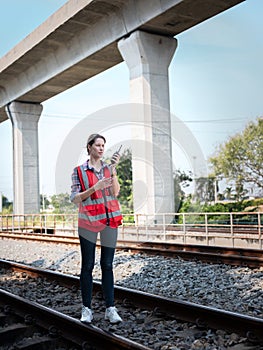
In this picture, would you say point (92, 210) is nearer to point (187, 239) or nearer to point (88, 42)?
point (187, 239)

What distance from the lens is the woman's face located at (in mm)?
4438

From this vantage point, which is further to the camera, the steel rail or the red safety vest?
the red safety vest

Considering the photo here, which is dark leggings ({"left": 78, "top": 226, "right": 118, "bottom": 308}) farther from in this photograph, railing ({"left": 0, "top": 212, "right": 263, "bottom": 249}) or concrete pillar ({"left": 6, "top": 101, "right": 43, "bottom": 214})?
concrete pillar ({"left": 6, "top": 101, "right": 43, "bottom": 214})

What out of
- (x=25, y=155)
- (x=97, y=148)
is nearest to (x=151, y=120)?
(x=25, y=155)

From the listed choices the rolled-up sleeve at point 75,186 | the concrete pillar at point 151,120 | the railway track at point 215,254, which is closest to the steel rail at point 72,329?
the rolled-up sleeve at point 75,186

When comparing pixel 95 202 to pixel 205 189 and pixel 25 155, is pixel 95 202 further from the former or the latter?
pixel 205 189

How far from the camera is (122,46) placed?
19.8 m

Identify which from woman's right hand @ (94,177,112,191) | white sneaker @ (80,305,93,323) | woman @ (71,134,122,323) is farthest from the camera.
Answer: white sneaker @ (80,305,93,323)

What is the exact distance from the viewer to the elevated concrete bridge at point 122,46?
17.9m

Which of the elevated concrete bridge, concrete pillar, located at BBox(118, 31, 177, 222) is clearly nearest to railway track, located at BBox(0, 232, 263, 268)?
concrete pillar, located at BBox(118, 31, 177, 222)

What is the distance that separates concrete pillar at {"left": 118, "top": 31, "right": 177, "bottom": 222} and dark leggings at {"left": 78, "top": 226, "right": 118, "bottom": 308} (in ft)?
48.4

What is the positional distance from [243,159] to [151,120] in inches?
812

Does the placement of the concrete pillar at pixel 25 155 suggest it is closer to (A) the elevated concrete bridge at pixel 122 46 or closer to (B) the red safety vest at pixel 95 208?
(A) the elevated concrete bridge at pixel 122 46

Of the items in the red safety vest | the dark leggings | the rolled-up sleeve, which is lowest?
the dark leggings
